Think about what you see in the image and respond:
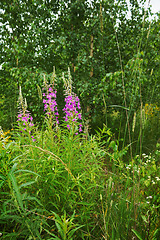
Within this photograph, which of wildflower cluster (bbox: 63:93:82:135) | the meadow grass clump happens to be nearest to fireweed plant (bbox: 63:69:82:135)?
wildflower cluster (bbox: 63:93:82:135)

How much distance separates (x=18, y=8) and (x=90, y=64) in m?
2.12

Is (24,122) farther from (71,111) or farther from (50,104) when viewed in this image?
(71,111)

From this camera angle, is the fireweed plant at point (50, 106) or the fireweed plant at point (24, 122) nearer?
the fireweed plant at point (24, 122)

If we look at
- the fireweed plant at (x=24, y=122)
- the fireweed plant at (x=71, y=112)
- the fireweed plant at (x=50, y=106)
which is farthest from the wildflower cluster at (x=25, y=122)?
the fireweed plant at (x=71, y=112)

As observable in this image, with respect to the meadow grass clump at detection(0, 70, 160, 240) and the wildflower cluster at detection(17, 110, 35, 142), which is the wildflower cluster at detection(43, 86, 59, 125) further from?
the meadow grass clump at detection(0, 70, 160, 240)

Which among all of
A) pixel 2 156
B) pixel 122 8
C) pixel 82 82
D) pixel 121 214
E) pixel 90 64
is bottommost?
pixel 121 214

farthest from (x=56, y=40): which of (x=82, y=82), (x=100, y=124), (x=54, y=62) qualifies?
(x=100, y=124)

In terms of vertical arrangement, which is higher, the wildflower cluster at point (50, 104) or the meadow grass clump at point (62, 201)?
the wildflower cluster at point (50, 104)

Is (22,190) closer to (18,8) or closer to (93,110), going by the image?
(93,110)

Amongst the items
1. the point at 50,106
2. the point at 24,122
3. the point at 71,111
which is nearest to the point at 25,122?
the point at 24,122

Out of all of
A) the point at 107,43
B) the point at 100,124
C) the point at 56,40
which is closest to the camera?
the point at 56,40

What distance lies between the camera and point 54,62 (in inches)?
187

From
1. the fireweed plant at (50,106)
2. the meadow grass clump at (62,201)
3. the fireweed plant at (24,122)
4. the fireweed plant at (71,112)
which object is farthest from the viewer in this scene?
the fireweed plant at (50,106)

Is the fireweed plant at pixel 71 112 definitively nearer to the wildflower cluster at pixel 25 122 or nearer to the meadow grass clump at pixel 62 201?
the meadow grass clump at pixel 62 201
